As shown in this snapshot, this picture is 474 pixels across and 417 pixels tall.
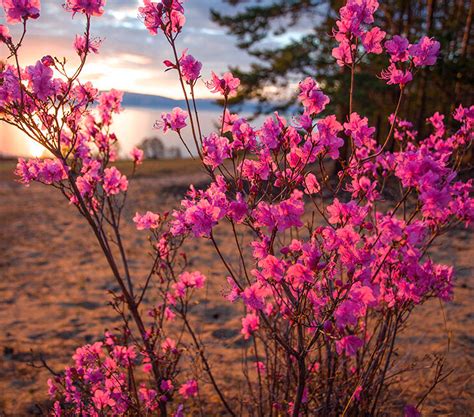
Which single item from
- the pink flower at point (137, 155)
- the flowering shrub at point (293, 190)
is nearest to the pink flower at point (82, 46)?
the flowering shrub at point (293, 190)

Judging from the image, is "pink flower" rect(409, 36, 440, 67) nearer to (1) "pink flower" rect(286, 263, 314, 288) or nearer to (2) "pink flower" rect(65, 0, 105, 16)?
(1) "pink flower" rect(286, 263, 314, 288)

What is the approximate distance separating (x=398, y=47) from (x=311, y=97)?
527 millimetres

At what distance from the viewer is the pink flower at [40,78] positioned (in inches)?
81.4

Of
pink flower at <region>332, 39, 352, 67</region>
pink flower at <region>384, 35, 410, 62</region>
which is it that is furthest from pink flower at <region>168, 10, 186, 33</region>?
pink flower at <region>384, 35, 410, 62</region>

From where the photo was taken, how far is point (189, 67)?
208cm

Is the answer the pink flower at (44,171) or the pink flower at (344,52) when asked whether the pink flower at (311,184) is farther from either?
the pink flower at (44,171)

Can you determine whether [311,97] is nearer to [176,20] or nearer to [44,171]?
[176,20]

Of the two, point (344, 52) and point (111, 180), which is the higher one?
point (344, 52)

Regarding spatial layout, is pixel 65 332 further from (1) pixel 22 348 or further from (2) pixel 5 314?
(2) pixel 5 314

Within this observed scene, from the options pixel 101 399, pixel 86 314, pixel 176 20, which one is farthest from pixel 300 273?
pixel 86 314

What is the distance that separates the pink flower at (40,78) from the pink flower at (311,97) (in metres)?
1.17

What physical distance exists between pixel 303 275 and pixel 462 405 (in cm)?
234

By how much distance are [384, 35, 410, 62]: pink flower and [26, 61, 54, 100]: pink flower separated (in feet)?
5.17

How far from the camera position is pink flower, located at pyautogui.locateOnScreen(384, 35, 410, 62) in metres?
2.04
